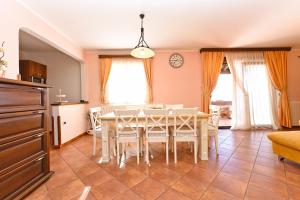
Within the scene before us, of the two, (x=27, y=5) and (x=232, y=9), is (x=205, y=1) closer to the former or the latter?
(x=232, y=9)

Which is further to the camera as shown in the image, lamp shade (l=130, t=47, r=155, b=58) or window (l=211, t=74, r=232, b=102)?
window (l=211, t=74, r=232, b=102)

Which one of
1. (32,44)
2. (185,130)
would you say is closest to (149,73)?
(185,130)

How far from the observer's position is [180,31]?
3.85 metres

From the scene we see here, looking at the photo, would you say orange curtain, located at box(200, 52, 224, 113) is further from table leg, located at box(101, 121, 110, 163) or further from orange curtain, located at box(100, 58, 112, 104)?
table leg, located at box(101, 121, 110, 163)

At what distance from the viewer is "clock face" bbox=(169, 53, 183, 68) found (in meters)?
5.31

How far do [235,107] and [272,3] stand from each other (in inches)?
124

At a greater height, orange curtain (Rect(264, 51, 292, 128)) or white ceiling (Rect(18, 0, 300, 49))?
white ceiling (Rect(18, 0, 300, 49))

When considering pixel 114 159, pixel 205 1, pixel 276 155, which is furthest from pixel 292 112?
pixel 114 159

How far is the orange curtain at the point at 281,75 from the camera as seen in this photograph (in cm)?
517

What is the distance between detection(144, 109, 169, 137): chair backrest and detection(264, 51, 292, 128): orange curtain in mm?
4237

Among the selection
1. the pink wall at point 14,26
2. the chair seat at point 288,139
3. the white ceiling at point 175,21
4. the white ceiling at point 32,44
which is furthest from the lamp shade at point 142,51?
the white ceiling at point 32,44

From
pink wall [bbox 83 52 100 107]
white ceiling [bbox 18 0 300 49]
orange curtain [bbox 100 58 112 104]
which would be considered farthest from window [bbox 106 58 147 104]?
white ceiling [bbox 18 0 300 49]

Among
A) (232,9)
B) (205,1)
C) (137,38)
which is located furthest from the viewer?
(137,38)

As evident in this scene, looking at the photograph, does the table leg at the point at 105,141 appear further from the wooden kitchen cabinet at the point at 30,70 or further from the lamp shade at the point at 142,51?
the wooden kitchen cabinet at the point at 30,70
